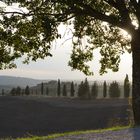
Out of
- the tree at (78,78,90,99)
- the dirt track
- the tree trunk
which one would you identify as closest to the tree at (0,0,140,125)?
the tree trunk

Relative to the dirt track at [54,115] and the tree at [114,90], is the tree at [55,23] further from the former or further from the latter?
the tree at [114,90]

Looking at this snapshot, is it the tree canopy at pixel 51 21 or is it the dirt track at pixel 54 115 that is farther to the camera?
the dirt track at pixel 54 115

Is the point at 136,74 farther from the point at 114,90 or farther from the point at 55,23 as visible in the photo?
the point at 114,90

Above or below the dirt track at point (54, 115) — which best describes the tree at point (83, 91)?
above

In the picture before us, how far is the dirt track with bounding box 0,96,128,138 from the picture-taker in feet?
130

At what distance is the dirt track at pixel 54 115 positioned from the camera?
39.8 meters

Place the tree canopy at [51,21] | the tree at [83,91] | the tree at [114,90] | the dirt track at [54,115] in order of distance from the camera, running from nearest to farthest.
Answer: the tree canopy at [51,21] < the dirt track at [54,115] < the tree at [83,91] < the tree at [114,90]

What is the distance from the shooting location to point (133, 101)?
23688mm

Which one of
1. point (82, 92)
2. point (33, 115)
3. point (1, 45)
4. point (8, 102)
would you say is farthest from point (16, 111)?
point (1, 45)

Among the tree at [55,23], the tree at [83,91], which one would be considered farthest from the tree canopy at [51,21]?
the tree at [83,91]

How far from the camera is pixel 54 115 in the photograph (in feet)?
161

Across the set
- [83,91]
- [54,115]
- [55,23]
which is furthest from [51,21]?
[83,91]

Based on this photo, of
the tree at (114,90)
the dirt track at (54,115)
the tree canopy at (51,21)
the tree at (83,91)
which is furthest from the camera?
the tree at (114,90)

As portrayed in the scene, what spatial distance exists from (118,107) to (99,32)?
85.3 feet
